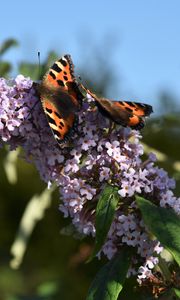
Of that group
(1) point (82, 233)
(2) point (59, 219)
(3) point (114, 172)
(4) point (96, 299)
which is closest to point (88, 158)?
(3) point (114, 172)

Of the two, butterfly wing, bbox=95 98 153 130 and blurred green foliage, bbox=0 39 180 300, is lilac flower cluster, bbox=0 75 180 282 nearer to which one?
butterfly wing, bbox=95 98 153 130

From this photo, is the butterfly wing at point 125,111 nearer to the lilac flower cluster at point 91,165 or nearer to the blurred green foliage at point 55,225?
the lilac flower cluster at point 91,165

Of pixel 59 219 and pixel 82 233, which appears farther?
pixel 59 219

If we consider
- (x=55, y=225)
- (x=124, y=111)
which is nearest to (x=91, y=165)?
(x=124, y=111)

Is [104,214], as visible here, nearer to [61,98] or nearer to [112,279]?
[112,279]

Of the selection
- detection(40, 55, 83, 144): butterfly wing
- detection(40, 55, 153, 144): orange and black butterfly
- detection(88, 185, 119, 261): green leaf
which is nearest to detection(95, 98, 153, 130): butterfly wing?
detection(40, 55, 153, 144): orange and black butterfly

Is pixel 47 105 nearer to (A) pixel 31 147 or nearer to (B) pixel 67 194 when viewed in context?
(A) pixel 31 147
